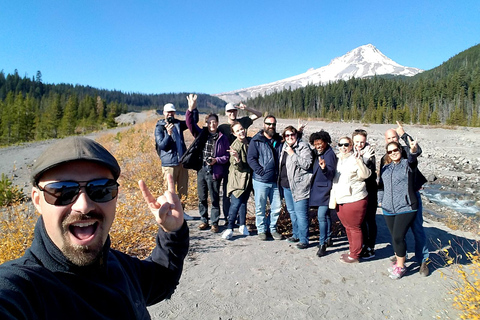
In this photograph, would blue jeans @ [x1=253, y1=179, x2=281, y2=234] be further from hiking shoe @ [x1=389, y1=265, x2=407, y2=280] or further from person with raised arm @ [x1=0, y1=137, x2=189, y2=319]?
person with raised arm @ [x1=0, y1=137, x2=189, y2=319]

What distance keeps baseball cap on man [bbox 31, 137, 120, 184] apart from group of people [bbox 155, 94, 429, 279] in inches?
140

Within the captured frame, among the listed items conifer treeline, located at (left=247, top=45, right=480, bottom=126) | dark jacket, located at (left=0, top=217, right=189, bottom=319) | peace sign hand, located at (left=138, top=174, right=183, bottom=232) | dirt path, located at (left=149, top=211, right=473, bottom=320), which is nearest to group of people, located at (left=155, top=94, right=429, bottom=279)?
dirt path, located at (left=149, top=211, right=473, bottom=320)

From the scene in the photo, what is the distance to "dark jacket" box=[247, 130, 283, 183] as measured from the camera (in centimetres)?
480

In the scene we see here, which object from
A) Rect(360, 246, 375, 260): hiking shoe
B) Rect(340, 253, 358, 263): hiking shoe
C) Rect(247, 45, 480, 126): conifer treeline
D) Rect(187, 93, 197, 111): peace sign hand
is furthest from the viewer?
Rect(247, 45, 480, 126): conifer treeline

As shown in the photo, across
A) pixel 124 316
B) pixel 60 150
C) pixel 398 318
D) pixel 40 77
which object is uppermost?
pixel 40 77

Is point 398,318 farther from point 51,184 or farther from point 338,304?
point 51,184

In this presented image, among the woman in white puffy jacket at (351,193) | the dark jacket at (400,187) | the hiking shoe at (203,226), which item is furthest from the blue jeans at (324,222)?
the hiking shoe at (203,226)

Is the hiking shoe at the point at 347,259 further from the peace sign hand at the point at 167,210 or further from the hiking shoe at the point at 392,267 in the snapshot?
the peace sign hand at the point at 167,210

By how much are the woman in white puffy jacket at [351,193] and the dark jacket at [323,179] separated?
0.30ft

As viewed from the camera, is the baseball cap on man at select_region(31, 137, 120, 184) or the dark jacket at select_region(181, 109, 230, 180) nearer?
the baseball cap on man at select_region(31, 137, 120, 184)

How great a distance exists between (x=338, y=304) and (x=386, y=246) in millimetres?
2137

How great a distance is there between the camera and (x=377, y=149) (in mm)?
18766

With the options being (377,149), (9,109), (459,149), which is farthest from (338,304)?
(9,109)

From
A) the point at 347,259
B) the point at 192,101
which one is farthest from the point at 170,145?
the point at 347,259
